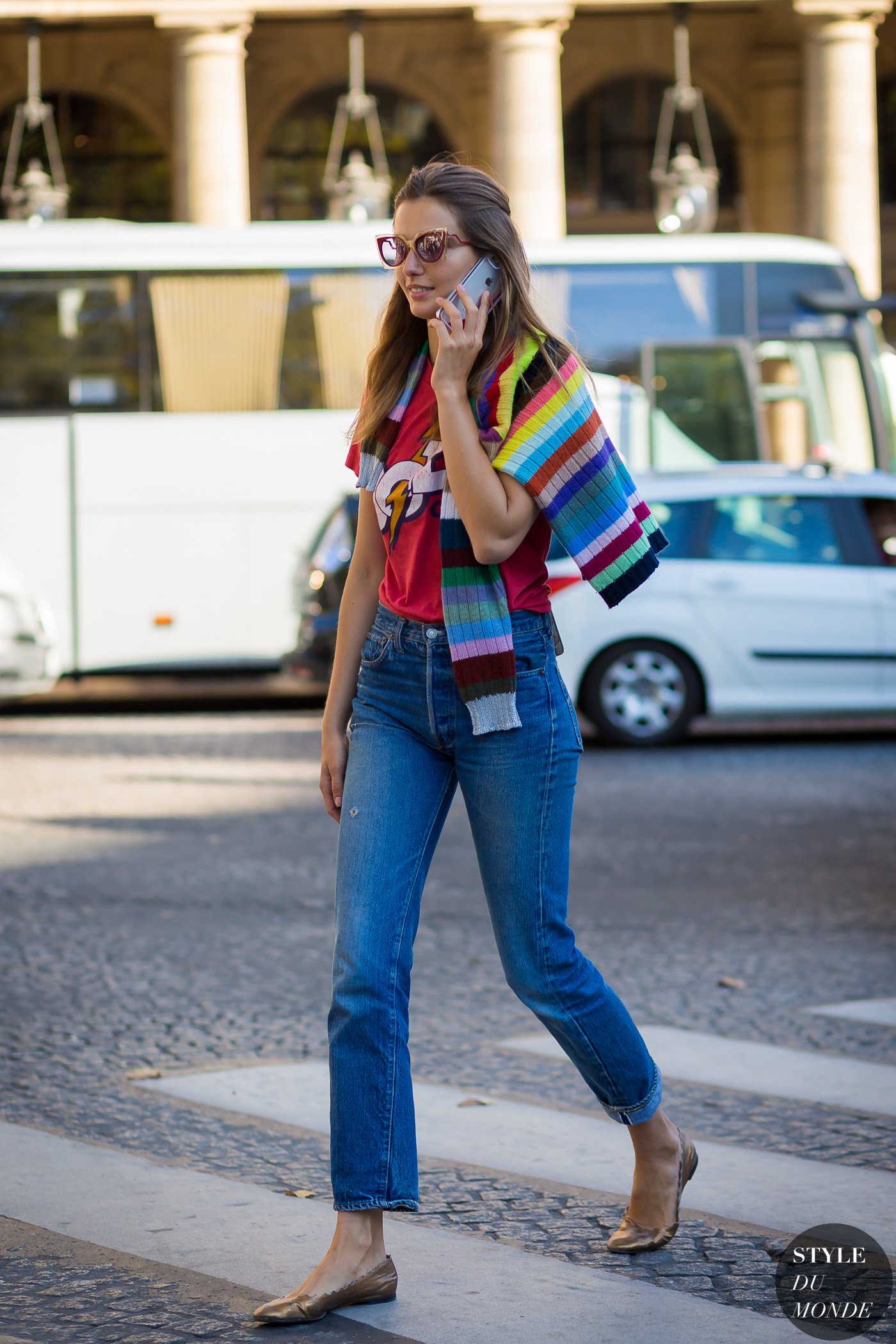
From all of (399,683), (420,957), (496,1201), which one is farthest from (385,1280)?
(420,957)

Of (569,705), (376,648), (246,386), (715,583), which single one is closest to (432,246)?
(376,648)

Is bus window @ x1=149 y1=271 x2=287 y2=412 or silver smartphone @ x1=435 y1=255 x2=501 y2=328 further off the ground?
bus window @ x1=149 y1=271 x2=287 y2=412

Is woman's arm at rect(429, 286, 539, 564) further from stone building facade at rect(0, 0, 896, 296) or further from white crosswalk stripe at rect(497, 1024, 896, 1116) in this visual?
stone building facade at rect(0, 0, 896, 296)

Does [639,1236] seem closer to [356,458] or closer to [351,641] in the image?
[351,641]

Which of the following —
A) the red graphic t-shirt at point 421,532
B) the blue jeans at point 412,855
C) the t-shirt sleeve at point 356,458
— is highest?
the t-shirt sleeve at point 356,458

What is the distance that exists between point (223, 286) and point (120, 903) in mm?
11268

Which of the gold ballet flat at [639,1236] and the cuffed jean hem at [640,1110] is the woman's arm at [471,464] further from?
the gold ballet flat at [639,1236]

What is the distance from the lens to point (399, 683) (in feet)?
11.0

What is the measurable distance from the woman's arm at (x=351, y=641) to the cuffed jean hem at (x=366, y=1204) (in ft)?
2.12

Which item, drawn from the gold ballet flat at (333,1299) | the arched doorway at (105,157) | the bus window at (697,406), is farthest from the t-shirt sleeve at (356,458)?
the arched doorway at (105,157)

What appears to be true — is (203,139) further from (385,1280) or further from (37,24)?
(385,1280)

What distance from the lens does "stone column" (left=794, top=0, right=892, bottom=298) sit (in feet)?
87.2

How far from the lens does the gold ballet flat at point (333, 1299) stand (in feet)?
10.3

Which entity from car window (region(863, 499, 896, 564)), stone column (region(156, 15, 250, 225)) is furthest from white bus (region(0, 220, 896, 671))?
stone column (region(156, 15, 250, 225))
